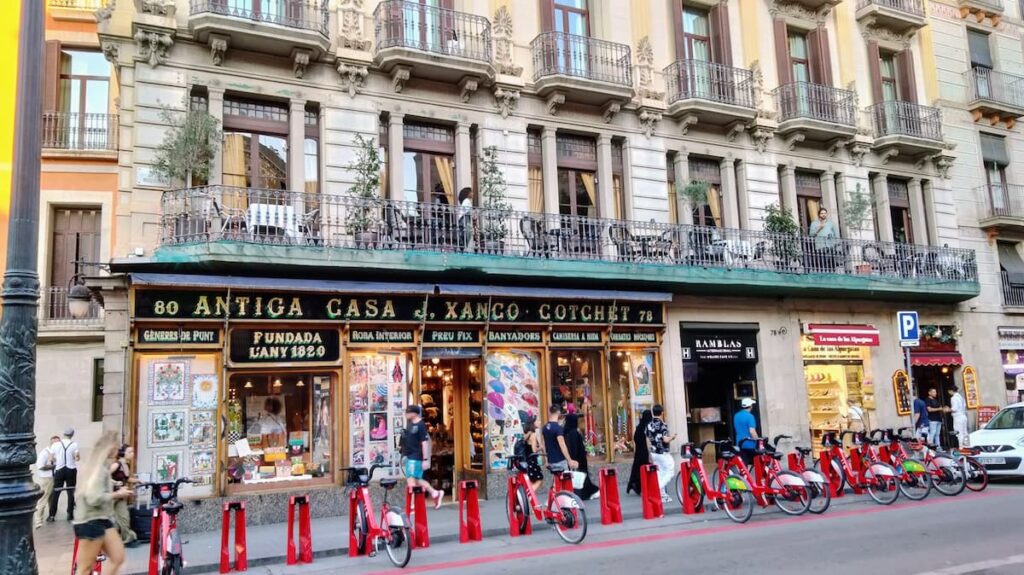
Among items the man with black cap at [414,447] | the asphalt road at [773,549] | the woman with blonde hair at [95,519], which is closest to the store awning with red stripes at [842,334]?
the asphalt road at [773,549]

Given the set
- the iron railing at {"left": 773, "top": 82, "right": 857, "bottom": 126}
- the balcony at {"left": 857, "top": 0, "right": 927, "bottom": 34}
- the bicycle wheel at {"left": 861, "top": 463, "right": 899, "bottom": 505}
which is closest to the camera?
the bicycle wheel at {"left": 861, "top": 463, "right": 899, "bottom": 505}

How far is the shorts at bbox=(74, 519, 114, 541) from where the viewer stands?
718 cm

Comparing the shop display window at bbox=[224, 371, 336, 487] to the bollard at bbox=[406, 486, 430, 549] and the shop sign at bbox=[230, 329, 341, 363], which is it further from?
the bollard at bbox=[406, 486, 430, 549]

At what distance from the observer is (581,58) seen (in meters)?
17.5

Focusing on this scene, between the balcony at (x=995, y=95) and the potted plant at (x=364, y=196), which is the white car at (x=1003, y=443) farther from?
the potted plant at (x=364, y=196)

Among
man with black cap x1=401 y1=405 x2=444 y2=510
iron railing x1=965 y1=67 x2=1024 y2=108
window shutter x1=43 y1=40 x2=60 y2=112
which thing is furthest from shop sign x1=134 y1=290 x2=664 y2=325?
iron railing x1=965 y1=67 x2=1024 y2=108

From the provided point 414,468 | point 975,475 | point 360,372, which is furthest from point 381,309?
point 975,475

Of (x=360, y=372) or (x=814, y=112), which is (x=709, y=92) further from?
(x=360, y=372)

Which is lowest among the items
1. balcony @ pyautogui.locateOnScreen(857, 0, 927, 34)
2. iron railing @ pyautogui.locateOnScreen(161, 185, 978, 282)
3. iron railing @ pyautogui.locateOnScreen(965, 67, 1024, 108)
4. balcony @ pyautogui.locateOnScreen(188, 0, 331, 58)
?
iron railing @ pyautogui.locateOnScreen(161, 185, 978, 282)

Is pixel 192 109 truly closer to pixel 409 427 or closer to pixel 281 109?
pixel 281 109

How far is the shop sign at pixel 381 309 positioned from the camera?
12617mm

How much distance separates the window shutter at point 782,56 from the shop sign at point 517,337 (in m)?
10.6

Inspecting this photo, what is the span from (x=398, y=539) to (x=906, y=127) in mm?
20141

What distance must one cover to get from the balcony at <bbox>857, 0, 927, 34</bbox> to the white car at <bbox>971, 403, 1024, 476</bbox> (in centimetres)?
1242
